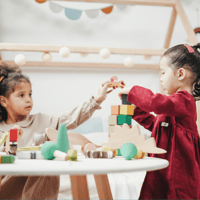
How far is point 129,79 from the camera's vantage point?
1806mm

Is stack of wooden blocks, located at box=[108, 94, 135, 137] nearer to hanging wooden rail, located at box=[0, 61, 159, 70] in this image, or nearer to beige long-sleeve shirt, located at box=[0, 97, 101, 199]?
beige long-sleeve shirt, located at box=[0, 97, 101, 199]

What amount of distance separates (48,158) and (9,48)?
3.42ft

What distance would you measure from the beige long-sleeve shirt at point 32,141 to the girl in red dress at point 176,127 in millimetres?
281

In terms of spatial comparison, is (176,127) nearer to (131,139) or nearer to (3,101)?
(131,139)

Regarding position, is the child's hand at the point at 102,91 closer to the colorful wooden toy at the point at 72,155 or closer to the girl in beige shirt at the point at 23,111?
the girl in beige shirt at the point at 23,111

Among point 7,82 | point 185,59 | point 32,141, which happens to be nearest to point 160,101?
point 185,59

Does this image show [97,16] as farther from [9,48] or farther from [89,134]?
[89,134]

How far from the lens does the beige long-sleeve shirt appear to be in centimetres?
66

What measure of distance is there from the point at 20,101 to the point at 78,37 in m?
0.96

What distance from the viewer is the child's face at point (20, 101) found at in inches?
41.7

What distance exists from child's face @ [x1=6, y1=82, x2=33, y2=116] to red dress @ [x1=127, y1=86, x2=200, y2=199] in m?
0.58

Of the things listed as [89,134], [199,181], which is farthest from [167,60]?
[89,134]

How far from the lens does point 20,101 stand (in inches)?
41.8

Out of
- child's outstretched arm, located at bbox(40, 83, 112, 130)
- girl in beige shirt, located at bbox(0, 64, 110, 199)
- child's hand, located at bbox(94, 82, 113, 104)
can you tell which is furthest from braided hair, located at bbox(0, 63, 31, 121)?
child's hand, located at bbox(94, 82, 113, 104)
